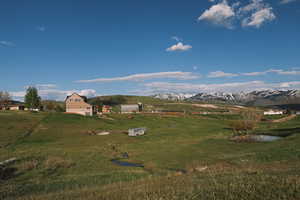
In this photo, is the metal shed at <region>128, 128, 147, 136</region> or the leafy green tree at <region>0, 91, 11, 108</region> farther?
the leafy green tree at <region>0, 91, 11, 108</region>

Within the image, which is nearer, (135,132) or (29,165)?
(29,165)

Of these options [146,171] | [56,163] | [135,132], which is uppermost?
[56,163]

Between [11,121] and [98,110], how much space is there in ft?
297

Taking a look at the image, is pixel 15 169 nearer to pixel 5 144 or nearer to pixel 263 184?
pixel 5 144

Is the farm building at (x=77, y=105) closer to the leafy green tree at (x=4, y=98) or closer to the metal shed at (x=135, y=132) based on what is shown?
the leafy green tree at (x=4, y=98)

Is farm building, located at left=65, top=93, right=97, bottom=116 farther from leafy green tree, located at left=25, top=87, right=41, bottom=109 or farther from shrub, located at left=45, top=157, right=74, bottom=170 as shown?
shrub, located at left=45, top=157, right=74, bottom=170

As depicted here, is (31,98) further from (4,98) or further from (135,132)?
(135,132)

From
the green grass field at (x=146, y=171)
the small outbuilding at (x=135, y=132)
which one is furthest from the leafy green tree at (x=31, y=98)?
the small outbuilding at (x=135, y=132)

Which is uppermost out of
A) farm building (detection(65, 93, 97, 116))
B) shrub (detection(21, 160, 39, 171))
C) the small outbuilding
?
farm building (detection(65, 93, 97, 116))

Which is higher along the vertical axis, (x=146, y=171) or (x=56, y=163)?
(x=56, y=163)

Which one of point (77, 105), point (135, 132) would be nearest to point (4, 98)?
point (77, 105)

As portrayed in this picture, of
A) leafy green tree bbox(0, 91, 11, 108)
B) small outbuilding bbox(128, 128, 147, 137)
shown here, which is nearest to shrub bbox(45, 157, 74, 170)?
small outbuilding bbox(128, 128, 147, 137)

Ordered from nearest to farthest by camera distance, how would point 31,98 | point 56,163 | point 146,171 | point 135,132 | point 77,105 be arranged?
point 146,171 → point 56,163 → point 135,132 → point 31,98 → point 77,105

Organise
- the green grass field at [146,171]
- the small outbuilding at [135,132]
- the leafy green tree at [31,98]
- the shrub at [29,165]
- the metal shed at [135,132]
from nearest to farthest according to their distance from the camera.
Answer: the green grass field at [146,171], the shrub at [29,165], the small outbuilding at [135,132], the metal shed at [135,132], the leafy green tree at [31,98]
